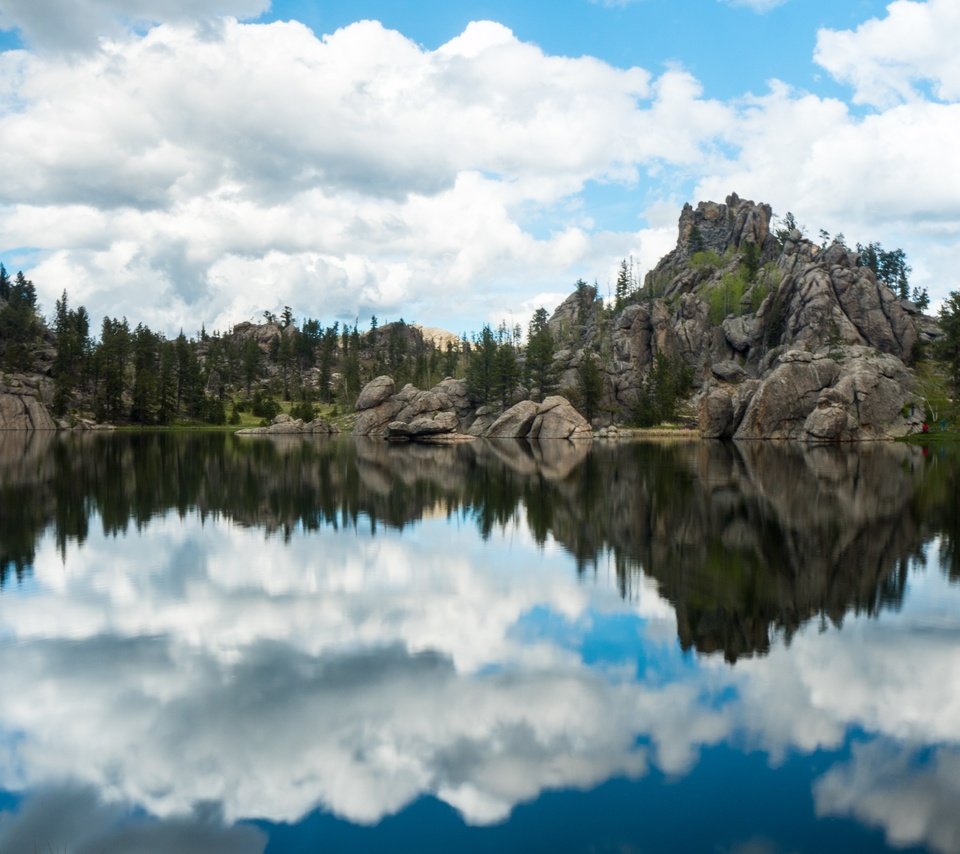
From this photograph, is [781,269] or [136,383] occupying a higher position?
[781,269]

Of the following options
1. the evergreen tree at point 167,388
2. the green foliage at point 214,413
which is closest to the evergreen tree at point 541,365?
the green foliage at point 214,413

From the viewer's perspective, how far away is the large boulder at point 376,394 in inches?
5689

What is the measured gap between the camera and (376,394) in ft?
473

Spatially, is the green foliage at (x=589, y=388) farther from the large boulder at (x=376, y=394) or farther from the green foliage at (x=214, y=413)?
the green foliage at (x=214, y=413)

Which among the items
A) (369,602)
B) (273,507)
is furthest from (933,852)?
(273,507)

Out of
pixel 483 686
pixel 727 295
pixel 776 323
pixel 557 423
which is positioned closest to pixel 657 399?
pixel 557 423

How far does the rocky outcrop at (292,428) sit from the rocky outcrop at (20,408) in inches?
1443

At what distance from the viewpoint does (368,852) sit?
1002 centimetres

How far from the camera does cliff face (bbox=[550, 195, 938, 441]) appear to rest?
113 meters

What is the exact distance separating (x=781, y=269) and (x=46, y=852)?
18442cm

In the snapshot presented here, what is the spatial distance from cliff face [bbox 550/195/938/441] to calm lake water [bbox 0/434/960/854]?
82.6 meters

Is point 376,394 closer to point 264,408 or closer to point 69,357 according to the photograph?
point 264,408

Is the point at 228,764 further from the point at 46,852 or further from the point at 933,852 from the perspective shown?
the point at 933,852

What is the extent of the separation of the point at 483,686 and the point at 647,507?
1065 inches
